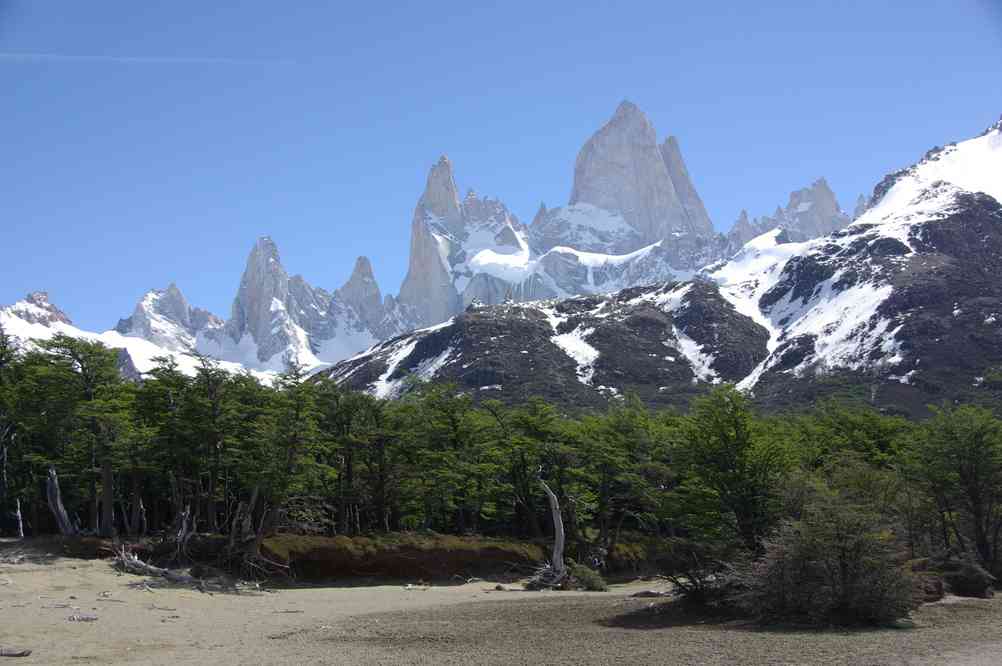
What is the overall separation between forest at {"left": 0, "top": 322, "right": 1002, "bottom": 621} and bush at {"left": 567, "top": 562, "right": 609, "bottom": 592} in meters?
3.74

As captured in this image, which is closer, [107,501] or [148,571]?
[148,571]

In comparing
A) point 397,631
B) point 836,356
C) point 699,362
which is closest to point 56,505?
point 397,631

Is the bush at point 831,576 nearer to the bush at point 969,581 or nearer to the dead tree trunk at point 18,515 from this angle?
the bush at point 969,581

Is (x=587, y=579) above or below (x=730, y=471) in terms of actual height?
below

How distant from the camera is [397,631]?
20.3 m

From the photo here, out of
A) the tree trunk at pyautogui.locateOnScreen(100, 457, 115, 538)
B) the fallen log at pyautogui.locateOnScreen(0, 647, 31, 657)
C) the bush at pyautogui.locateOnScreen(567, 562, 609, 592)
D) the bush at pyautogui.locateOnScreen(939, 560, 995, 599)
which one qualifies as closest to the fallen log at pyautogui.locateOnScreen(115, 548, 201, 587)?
the tree trunk at pyautogui.locateOnScreen(100, 457, 115, 538)

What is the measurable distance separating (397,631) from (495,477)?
72.2 feet

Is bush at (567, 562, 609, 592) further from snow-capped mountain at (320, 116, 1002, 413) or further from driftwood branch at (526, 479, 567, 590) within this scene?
snow-capped mountain at (320, 116, 1002, 413)

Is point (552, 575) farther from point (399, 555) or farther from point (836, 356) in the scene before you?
point (836, 356)

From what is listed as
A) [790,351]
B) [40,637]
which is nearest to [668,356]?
[790,351]

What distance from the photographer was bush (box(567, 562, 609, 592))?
33.6 metres

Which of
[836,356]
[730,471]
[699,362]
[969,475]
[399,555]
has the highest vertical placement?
[699,362]

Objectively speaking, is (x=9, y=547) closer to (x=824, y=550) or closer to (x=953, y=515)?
(x=824, y=550)

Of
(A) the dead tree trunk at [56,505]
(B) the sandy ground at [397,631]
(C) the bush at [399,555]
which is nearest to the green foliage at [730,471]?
(B) the sandy ground at [397,631]
